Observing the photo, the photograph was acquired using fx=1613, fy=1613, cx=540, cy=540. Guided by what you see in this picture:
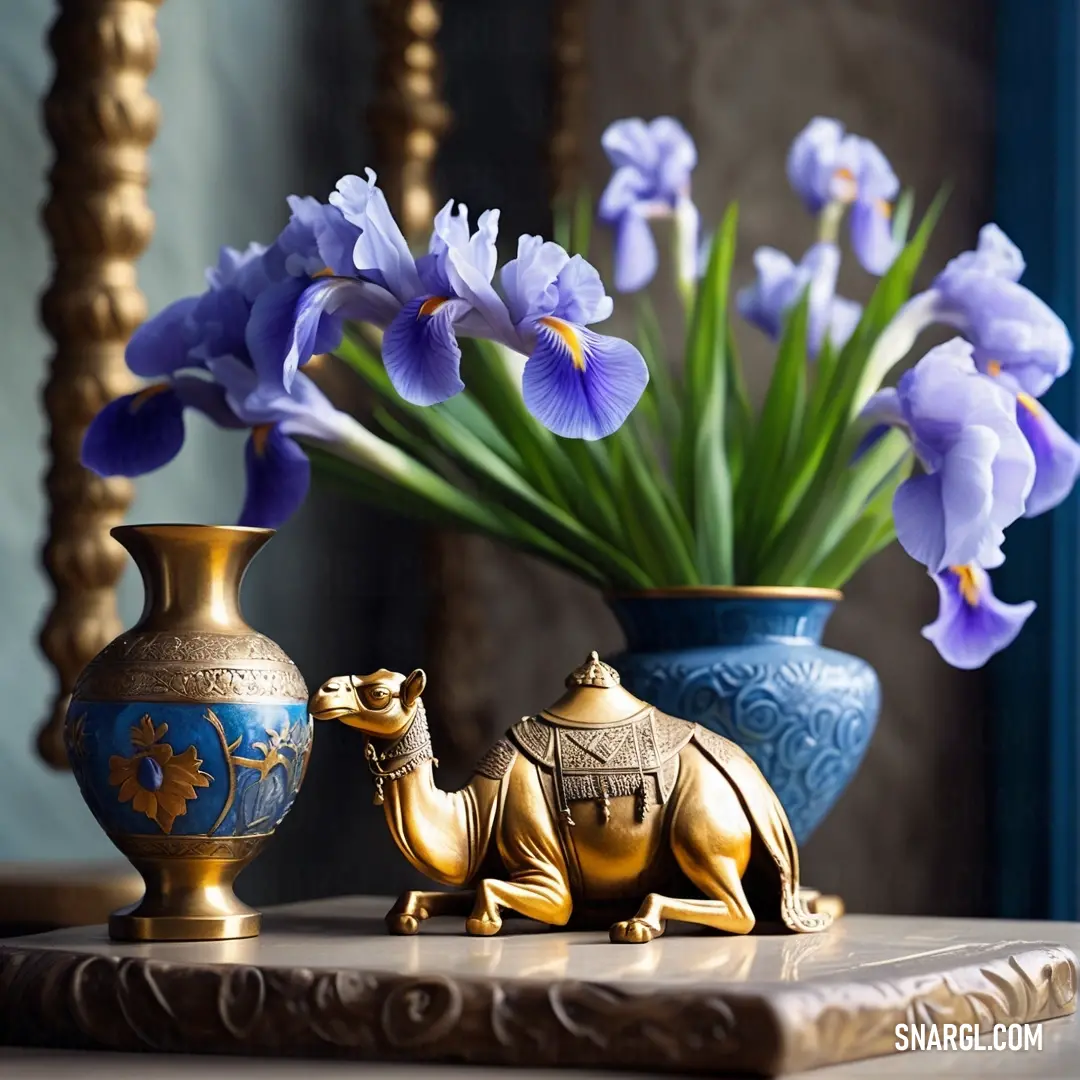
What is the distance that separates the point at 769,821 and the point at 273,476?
0.34 metres

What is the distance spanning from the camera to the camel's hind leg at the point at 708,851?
714mm

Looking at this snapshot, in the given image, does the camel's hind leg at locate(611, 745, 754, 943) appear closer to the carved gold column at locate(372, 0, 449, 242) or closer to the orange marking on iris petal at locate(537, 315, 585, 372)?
the orange marking on iris petal at locate(537, 315, 585, 372)

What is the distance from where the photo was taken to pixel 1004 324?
904 millimetres

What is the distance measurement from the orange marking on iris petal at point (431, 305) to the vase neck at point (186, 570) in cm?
13

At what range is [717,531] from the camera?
927 mm

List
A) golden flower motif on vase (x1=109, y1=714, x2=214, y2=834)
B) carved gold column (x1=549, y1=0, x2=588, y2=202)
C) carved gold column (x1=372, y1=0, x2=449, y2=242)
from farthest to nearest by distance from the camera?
carved gold column (x1=549, y1=0, x2=588, y2=202)
carved gold column (x1=372, y1=0, x2=449, y2=242)
golden flower motif on vase (x1=109, y1=714, x2=214, y2=834)

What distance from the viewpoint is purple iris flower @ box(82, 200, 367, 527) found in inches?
33.7

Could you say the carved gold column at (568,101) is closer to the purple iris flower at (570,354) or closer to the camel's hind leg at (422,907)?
the purple iris flower at (570,354)

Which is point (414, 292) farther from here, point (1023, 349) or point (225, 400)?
point (1023, 349)

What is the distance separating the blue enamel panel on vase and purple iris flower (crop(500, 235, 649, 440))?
0.19m

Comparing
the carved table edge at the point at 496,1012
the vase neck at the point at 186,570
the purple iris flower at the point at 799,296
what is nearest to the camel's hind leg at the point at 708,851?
the carved table edge at the point at 496,1012

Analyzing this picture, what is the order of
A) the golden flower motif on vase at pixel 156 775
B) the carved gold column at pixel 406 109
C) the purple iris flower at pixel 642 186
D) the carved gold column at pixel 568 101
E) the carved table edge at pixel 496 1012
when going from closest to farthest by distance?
the carved table edge at pixel 496 1012 → the golden flower motif on vase at pixel 156 775 → the purple iris flower at pixel 642 186 → the carved gold column at pixel 406 109 → the carved gold column at pixel 568 101

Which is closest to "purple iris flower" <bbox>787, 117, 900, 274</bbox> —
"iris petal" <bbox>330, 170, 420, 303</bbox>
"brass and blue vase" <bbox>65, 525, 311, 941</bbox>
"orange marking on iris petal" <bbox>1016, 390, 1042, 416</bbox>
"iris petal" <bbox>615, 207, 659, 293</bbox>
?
"iris petal" <bbox>615, 207, 659, 293</bbox>

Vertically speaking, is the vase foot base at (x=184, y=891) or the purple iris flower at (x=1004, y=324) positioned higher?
the purple iris flower at (x=1004, y=324)
